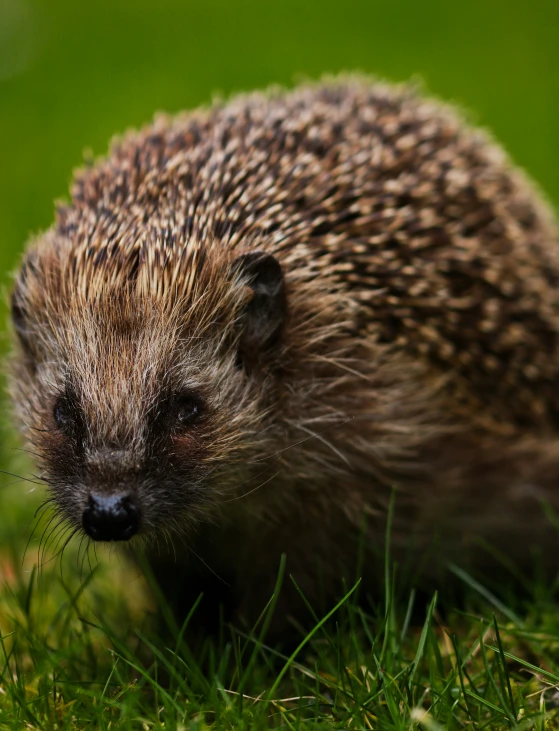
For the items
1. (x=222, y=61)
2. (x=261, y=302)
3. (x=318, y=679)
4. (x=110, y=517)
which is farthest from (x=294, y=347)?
(x=222, y=61)

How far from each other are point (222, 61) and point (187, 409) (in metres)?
8.47

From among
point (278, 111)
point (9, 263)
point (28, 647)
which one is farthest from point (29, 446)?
point (9, 263)

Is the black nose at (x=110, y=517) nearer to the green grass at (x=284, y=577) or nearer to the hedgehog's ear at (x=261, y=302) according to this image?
the green grass at (x=284, y=577)

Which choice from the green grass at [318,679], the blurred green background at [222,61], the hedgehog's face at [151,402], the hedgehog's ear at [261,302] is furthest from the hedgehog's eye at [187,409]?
the blurred green background at [222,61]

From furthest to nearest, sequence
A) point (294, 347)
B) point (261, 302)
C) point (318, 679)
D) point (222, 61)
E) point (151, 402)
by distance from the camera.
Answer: point (222, 61), point (294, 347), point (261, 302), point (151, 402), point (318, 679)

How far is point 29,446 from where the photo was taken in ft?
13.5

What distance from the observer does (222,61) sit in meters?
11.4

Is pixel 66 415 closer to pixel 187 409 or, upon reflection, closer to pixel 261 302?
pixel 187 409

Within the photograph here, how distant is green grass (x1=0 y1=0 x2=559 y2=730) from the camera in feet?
10.9

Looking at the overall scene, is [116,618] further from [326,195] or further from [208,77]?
[208,77]

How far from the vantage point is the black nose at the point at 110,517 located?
10.9 feet

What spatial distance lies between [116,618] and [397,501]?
1.31 meters

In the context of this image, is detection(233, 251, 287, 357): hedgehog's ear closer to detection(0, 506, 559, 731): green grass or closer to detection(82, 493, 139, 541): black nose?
detection(82, 493, 139, 541): black nose

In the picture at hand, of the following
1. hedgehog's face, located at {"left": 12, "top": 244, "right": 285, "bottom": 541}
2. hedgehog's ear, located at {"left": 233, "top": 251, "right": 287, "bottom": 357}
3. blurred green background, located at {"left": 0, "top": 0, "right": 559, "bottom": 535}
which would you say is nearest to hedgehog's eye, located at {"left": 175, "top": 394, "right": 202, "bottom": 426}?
hedgehog's face, located at {"left": 12, "top": 244, "right": 285, "bottom": 541}
